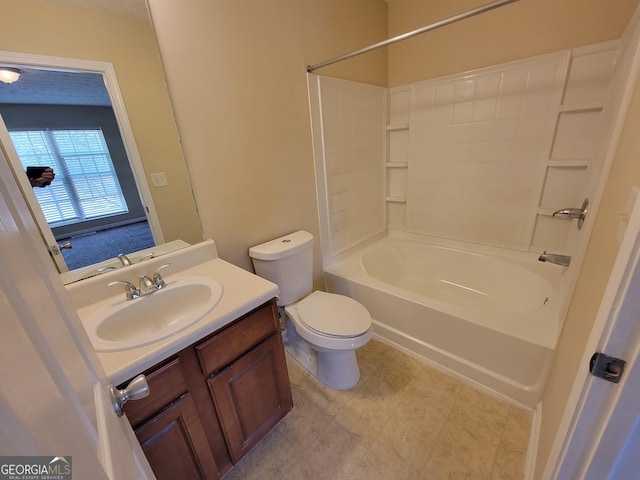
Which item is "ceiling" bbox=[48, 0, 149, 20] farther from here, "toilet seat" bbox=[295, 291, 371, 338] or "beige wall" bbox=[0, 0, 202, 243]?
"toilet seat" bbox=[295, 291, 371, 338]

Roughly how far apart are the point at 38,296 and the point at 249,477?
1.32 metres

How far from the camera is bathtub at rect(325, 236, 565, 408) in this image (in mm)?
1394

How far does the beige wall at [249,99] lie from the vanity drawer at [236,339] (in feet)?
1.79

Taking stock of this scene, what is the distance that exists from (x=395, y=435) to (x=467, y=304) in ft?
4.02

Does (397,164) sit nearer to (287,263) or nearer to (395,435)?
(287,263)

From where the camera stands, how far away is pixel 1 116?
844 mm

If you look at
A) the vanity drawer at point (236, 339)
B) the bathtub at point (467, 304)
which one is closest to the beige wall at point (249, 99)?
the vanity drawer at point (236, 339)

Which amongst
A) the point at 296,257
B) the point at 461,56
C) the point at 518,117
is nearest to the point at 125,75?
the point at 296,257

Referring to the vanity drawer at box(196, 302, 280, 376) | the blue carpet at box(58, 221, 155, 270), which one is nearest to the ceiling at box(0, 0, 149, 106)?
the blue carpet at box(58, 221, 155, 270)

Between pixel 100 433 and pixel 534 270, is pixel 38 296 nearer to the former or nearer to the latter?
pixel 100 433

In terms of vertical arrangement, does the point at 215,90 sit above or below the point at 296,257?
above

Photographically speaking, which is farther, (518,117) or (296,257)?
(518,117)

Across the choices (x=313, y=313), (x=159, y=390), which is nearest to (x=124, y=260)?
(x=159, y=390)

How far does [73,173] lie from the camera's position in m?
1.05
